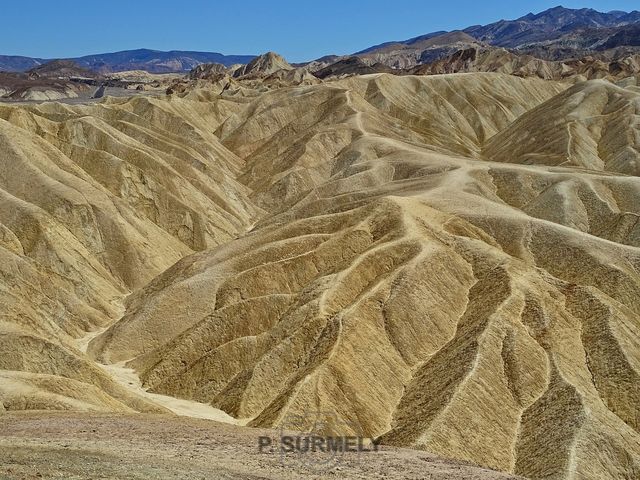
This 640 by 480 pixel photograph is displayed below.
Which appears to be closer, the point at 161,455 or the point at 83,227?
the point at 161,455

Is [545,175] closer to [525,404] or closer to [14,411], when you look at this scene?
[525,404]

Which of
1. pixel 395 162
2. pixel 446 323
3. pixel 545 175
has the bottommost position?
pixel 446 323

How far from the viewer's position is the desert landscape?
2745 cm

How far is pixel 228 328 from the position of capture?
45812 millimetres

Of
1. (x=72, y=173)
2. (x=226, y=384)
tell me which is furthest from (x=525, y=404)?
(x=72, y=173)

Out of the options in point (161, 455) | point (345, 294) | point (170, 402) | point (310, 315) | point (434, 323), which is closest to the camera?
point (161, 455)

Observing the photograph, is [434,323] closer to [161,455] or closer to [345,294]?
[345,294]

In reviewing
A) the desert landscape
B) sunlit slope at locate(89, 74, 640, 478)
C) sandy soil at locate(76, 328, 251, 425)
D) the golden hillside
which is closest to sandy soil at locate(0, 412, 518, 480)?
the desert landscape

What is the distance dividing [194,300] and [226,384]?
465 inches

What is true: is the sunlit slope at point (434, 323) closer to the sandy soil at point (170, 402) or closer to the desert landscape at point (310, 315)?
the desert landscape at point (310, 315)

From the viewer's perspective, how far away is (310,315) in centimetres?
4169

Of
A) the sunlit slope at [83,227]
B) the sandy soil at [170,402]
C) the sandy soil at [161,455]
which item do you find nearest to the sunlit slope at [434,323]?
the sandy soil at [170,402]

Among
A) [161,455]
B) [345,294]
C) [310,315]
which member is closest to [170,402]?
[310,315]

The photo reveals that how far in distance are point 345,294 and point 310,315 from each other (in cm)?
330
